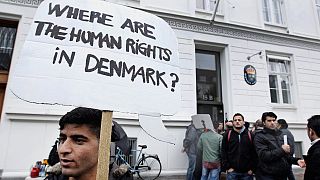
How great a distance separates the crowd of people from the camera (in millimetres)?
2861

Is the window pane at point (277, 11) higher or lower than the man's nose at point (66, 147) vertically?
higher

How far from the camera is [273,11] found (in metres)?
10.4

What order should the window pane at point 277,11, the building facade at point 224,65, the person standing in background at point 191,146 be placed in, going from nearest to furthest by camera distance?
1. the person standing in background at point 191,146
2. the building facade at point 224,65
3. the window pane at point 277,11

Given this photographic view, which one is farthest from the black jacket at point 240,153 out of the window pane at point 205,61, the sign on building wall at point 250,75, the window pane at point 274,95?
the window pane at point 274,95

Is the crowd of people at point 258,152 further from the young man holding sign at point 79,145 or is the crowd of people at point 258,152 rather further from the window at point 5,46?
the window at point 5,46

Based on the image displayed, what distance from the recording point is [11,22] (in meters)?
6.93

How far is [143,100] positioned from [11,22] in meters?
7.24

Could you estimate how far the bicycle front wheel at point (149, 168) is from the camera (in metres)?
6.70

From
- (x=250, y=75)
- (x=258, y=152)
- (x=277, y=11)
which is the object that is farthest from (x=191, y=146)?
(x=277, y=11)

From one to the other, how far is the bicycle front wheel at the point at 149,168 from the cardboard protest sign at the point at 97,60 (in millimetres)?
5365

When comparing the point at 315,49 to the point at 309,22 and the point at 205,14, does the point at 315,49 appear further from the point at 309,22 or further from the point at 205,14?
the point at 205,14

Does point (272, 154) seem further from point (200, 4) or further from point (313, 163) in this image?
point (200, 4)

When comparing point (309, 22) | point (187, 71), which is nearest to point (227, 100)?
point (187, 71)

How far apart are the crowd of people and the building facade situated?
2174 mm
